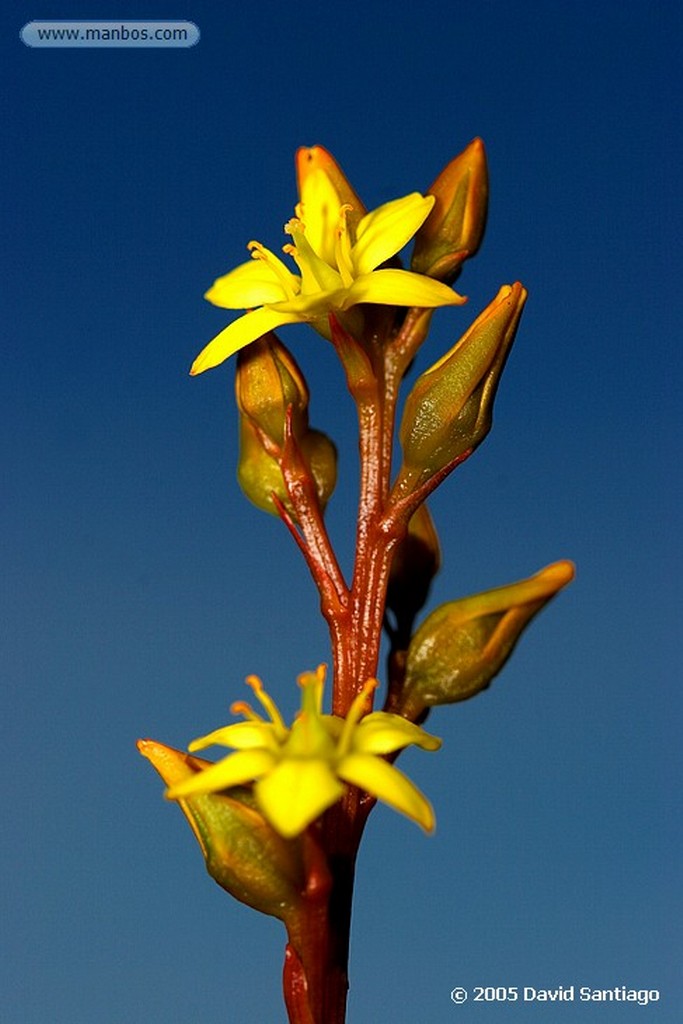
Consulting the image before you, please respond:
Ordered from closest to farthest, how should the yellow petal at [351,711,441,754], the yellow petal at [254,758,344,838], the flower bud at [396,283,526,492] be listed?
the yellow petal at [254,758,344,838] → the yellow petal at [351,711,441,754] → the flower bud at [396,283,526,492]

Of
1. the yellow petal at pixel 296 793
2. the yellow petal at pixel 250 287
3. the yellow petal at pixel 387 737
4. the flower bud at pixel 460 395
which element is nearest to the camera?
the yellow petal at pixel 296 793

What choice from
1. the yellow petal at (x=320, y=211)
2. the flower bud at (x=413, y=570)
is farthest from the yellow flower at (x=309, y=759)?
the yellow petal at (x=320, y=211)

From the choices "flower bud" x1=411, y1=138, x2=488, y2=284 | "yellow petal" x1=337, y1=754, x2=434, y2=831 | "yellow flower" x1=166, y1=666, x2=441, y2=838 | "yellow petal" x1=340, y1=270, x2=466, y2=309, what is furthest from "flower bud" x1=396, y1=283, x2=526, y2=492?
"yellow petal" x1=337, y1=754, x2=434, y2=831

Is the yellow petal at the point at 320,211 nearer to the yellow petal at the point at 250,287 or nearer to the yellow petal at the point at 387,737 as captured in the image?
the yellow petal at the point at 250,287

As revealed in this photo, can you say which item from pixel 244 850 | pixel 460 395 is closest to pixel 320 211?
pixel 460 395

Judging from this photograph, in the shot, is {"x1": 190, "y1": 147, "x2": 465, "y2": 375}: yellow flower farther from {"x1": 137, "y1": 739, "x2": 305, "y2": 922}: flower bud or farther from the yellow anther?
{"x1": 137, "y1": 739, "x2": 305, "y2": 922}: flower bud
